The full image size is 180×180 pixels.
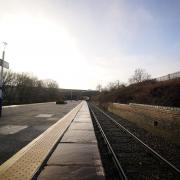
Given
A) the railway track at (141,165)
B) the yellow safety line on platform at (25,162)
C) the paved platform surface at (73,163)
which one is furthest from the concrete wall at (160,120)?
the yellow safety line on platform at (25,162)

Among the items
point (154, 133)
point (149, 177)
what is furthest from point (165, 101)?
point (149, 177)

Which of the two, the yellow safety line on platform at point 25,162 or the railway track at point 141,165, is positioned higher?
the yellow safety line on platform at point 25,162

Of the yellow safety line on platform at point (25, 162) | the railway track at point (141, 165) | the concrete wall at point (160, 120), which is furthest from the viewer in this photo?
the concrete wall at point (160, 120)

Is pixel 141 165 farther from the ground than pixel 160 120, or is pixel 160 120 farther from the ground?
pixel 160 120

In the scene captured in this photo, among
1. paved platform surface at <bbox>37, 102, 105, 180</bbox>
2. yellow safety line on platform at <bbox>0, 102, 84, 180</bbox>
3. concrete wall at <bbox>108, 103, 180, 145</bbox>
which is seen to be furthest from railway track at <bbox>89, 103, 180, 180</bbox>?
concrete wall at <bbox>108, 103, 180, 145</bbox>

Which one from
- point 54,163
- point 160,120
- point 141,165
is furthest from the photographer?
point 160,120

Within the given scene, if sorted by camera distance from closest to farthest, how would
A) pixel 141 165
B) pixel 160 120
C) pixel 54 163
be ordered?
pixel 54 163 < pixel 141 165 < pixel 160 120

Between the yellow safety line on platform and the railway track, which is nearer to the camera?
the yellow safety line on platform

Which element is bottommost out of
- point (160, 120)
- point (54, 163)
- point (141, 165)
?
point (141, 165)

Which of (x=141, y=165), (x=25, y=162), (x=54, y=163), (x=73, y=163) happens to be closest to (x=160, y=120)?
(x=141, y=165)

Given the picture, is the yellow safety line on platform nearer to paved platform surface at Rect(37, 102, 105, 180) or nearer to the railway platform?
the railway platform

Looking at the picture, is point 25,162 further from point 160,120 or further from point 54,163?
point 160,120

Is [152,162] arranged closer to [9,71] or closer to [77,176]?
[77,176]

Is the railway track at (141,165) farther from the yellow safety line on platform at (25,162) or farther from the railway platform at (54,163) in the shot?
the yellow safety line on platform at (25,162)
